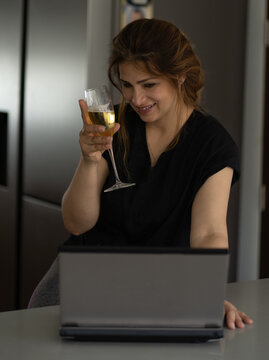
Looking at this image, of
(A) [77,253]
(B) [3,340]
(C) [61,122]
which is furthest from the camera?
(C) [61,122]

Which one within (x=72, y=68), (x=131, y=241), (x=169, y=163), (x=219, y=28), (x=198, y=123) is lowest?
(x=131, y=241)

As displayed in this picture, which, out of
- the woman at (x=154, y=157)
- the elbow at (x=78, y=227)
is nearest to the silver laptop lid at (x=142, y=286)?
the woman at (x=154, y=157)

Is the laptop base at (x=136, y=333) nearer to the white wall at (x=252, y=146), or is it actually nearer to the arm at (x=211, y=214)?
the arm at (x=211, y=214)

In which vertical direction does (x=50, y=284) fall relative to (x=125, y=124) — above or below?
below

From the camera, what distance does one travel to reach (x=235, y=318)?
153 centimetres

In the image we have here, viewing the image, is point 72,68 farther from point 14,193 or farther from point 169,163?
point 169,163

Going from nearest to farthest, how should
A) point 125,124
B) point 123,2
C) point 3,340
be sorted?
point 3,340
point 125,124
point 123,2

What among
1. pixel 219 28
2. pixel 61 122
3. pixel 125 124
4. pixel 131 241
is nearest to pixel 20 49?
pixel 61 122

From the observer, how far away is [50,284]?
2092mm

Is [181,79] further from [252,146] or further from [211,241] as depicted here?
[252,146]

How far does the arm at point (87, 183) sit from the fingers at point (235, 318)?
2.00 feet

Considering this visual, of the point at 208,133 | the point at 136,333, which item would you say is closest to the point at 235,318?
the point at 136,333

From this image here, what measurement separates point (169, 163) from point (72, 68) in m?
1.41

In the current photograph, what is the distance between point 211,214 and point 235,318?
39cm
